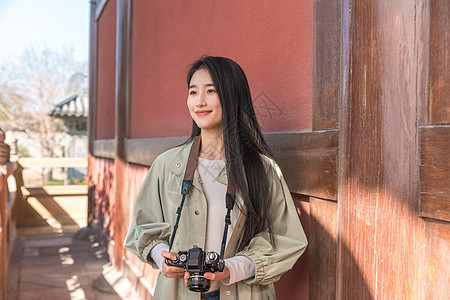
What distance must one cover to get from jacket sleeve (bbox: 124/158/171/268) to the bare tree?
17.3 m

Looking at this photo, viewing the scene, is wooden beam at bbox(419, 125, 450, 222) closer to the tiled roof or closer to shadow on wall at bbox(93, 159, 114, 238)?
shadow on wall at bbox(93, 159, 114, 238)

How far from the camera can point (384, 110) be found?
1185 millimetres

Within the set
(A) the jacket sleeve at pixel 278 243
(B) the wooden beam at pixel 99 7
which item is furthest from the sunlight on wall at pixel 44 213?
(A) the jacket sleeve at pixel 278 243

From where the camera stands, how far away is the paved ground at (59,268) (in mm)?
3951

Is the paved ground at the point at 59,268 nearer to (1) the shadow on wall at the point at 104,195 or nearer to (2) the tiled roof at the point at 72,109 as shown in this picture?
(1) the shadow on wall at the point at 104,195

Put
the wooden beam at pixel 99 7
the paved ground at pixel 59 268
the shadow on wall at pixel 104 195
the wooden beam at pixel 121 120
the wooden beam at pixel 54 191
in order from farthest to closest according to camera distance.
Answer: the wooden beam at pixel 54 191
the wooden beam at pixel 99 7
the shadow on wall at pixel 104 195
the wooden beam at pixel 121 120
the paved ground at pixel 59 268

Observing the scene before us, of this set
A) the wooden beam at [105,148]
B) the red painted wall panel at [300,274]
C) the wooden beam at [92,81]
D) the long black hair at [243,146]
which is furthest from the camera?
the wooden beam at [92,81]

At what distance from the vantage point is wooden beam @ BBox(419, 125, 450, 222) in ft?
3.39

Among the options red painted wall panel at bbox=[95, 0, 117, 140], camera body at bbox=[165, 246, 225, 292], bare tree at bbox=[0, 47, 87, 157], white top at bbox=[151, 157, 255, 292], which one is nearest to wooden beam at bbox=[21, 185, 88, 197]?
red painted wall panel at bbox=[95, 0, 117, 140]

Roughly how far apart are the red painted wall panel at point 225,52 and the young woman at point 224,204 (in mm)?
296

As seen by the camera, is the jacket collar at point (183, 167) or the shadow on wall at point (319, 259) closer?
the shadow on wall at point (319, 259)

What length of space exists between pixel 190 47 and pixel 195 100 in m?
1.44

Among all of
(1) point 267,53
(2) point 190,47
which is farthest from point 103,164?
(1) point 267,53

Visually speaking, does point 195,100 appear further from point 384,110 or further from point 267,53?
point 384,110
